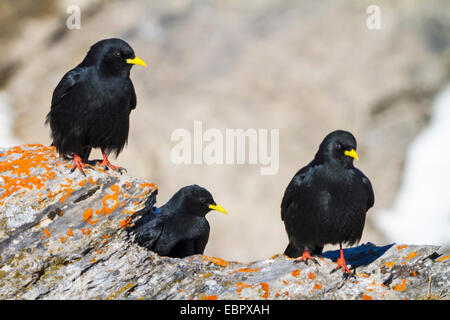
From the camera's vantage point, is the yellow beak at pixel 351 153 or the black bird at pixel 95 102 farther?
the black bird at pixel 95 102

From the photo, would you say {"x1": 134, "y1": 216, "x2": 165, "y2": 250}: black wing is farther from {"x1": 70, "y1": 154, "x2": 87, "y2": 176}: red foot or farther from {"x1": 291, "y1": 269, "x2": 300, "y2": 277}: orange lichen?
{"x1": 291, "y1": 269, "x2": 300, "y2": 277}: orange lichen

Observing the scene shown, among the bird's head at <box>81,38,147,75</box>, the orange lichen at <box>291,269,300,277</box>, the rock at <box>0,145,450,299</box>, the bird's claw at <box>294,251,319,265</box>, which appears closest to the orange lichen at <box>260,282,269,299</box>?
the rock at <box>0,145,450,299</box>

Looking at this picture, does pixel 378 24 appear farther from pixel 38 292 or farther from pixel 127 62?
pixel 38 292

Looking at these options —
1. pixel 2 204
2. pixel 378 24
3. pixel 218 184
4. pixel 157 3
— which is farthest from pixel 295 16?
pixel 2 204

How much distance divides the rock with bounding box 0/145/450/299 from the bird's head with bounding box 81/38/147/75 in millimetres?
1513

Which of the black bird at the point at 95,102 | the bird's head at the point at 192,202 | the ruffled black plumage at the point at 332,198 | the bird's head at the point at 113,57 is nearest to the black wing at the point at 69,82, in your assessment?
the black bird at the point at 95,102

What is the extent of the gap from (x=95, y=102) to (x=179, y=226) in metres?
2.34

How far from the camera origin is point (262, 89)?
3206cm

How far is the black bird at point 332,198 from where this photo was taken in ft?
28.5

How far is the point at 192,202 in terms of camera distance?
10.3 m

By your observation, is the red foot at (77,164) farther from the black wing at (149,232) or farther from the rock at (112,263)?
the black wing at (149,232)

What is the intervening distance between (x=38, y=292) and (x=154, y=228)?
2127 millimetres

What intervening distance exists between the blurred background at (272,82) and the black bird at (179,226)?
18041 mm

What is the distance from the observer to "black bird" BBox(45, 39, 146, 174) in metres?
8.98
